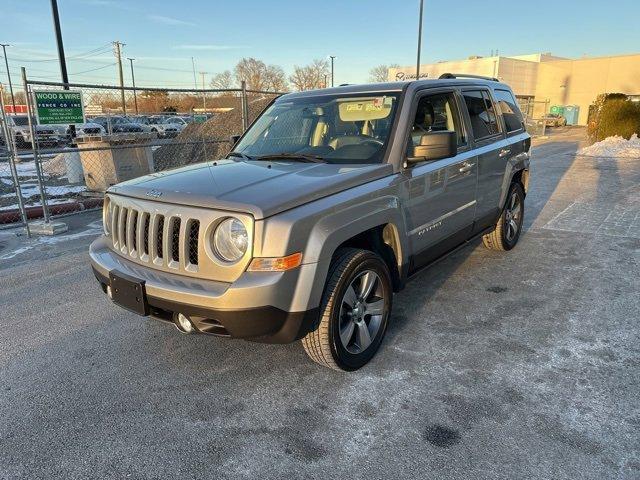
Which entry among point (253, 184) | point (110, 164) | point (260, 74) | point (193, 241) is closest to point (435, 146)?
point (253, 184)

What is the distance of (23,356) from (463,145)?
13.1 ft

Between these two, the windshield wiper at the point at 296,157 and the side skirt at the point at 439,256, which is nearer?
the windshield wiper at the point at 296,157

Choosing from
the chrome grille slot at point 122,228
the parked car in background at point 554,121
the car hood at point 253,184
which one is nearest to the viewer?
the car hood at point 253,184

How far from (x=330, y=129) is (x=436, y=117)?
0.95 meters

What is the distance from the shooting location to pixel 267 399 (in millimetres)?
2945

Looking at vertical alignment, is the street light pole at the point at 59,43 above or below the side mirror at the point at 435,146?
above

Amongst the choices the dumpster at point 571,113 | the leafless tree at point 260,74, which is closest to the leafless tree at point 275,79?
the leafless tree at point 260,74

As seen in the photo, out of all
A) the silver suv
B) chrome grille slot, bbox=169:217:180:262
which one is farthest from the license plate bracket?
chrome grille slot, bbox=169:217:180:262

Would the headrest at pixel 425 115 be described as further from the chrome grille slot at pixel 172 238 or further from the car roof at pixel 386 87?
the chrome grille slot at pixel 172 238

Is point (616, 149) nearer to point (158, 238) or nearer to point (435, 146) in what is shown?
point (435, 146)

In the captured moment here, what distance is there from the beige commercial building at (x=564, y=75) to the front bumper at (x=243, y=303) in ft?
173

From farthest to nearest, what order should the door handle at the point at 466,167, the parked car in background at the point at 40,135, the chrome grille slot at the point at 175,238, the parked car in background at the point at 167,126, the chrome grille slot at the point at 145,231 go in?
the parked car in background at the point at 167,126, the parked car in background at the point at 40,135, the door handle at the point at 466,167, the chrome grille slot at the point at 145,231, the chrome grille slot at the point at 175,238

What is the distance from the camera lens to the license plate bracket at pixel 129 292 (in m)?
2.84

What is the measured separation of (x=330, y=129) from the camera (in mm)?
3934
